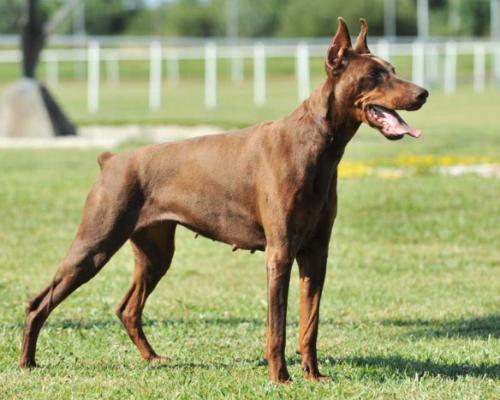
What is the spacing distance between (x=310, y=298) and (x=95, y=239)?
1.23 meters

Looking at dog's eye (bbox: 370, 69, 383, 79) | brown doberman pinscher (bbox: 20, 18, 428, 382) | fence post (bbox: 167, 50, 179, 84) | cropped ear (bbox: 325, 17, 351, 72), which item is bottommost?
fence post (bbox: 167, 50, 179, 84)

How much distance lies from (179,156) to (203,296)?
301 cm

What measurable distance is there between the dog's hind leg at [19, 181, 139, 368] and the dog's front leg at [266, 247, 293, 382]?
0.87 meters

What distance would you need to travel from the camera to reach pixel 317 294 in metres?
6.67

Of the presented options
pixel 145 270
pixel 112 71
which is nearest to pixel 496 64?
pixel 112 71

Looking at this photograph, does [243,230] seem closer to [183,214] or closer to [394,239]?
[183,214]

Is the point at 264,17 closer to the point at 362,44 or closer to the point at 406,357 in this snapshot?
the point at 406,357

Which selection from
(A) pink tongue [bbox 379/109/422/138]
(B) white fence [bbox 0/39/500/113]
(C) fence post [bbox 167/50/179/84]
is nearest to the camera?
(A) pink tongue [bbox 379/109/422/138]

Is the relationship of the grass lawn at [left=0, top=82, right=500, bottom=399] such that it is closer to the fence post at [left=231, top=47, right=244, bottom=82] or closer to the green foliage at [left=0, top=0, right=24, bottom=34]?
the fence post at [left=231, top=47, right=244, bottom=82]

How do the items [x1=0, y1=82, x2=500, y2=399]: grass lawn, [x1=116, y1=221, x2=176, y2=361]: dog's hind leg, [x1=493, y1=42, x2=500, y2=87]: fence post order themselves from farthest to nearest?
[x1=493, y1=42, x2=500, y2=87]: fence post → [x1=116, y1=221, x2=176, y2=361]: dog's hind leg → [x1=0, y1=82, x2=500, y2=399]: grass lawn

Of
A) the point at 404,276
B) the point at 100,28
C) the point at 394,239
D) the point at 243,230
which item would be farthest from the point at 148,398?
the point at 100,28

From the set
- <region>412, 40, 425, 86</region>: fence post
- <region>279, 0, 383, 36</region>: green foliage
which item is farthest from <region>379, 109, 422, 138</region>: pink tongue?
<region>279, 0, 383, 36</region>: green foliage

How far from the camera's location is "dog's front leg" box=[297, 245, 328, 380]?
6617 mm

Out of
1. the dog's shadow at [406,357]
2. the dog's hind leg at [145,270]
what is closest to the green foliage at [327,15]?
the dog's shadow at [406,357]
